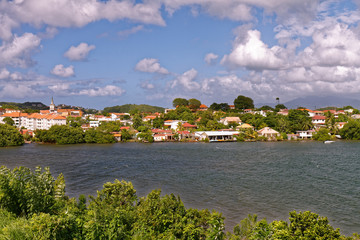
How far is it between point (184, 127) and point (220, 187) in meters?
41.6

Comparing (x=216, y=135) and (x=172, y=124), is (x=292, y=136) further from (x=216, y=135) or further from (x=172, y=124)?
(x=172, y=124)

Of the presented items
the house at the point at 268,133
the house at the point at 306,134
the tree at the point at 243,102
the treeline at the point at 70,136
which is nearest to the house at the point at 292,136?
the house at the point at 306,134

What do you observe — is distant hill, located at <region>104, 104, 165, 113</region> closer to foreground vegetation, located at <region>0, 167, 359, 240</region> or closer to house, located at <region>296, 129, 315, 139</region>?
house, located at <region>296, 129, 315, 139</region>

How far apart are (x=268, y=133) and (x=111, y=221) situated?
4981 cm

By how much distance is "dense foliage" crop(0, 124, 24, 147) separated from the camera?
44.0 meters

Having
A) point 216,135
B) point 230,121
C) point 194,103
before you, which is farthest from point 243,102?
point 216,135

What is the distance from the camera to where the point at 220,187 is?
18.7 m

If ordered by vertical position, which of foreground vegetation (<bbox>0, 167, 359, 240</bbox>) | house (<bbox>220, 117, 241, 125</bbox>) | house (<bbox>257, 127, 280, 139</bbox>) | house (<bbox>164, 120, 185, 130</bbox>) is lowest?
foreground vegetation (<bbox>0, 167, 359, 240</bbox>)

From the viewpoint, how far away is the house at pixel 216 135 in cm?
5331

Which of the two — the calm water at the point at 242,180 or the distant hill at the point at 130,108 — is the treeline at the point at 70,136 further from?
the distant hill at the point at 130,108

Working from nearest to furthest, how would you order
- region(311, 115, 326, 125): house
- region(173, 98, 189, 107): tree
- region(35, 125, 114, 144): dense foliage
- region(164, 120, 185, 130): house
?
1. region(35, 125, 114, 144): dense foliage
2. region(164, 120, 185, 130): house
3. region(311, 115, 326, 125): house
4. region(173, 98, 189, 107): tree

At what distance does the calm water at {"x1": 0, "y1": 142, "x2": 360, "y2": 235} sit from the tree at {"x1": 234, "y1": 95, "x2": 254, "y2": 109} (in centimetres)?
4854

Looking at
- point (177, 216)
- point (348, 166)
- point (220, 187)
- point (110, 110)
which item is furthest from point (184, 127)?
point (110, 110)

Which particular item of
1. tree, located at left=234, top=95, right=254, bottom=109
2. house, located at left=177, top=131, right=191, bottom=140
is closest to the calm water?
house, located at left=177, top=131, right=191, bottom=140
